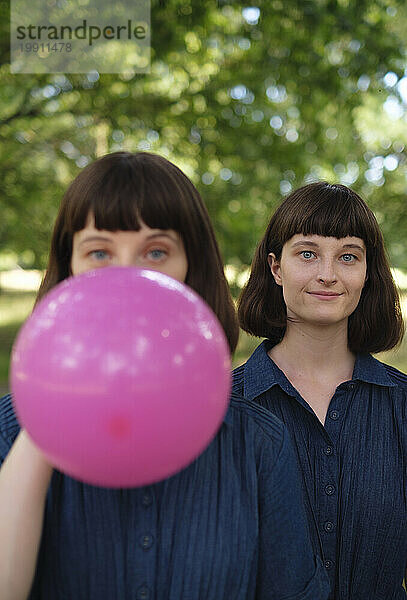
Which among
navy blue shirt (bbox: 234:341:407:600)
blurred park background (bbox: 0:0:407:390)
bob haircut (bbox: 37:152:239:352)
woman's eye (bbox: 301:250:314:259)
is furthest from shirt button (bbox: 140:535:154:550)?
blurred park background (bbox: 0:0:407:390)

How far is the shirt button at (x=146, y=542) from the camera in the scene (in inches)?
56.4

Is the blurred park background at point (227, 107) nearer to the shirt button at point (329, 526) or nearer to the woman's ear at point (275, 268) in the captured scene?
the woman's ear at point (275, 268)

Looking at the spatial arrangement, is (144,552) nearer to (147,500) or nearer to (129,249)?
(147,500)

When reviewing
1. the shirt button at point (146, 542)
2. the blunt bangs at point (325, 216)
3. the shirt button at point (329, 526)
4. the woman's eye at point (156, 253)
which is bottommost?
the shirt button at point (329, 526)

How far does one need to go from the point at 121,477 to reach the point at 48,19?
632 centimetres

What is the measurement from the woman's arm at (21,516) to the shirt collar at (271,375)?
1.02m

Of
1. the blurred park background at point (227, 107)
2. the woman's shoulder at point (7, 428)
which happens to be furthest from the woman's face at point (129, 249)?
the blurred park background at point (227, 107)

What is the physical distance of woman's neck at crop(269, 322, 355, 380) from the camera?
2.37m

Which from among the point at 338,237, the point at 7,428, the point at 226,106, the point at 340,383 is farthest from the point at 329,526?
the point at 226,106

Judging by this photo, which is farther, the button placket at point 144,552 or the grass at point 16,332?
the grass at point 16,332

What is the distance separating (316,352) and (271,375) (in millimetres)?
199

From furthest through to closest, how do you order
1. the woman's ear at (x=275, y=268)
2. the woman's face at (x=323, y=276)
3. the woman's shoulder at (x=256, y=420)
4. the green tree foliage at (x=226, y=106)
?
the green tree foliage at (x=226, y=106) → the woman's ear at (x=275, y=268) → the woman's face at (x=323, y=276) → the woman's shoulder at (x=256, y=420)

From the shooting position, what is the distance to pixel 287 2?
263 inches

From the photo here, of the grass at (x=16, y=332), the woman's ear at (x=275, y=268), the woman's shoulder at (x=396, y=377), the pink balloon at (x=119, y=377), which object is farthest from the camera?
the grass at (x=16, y=332)
